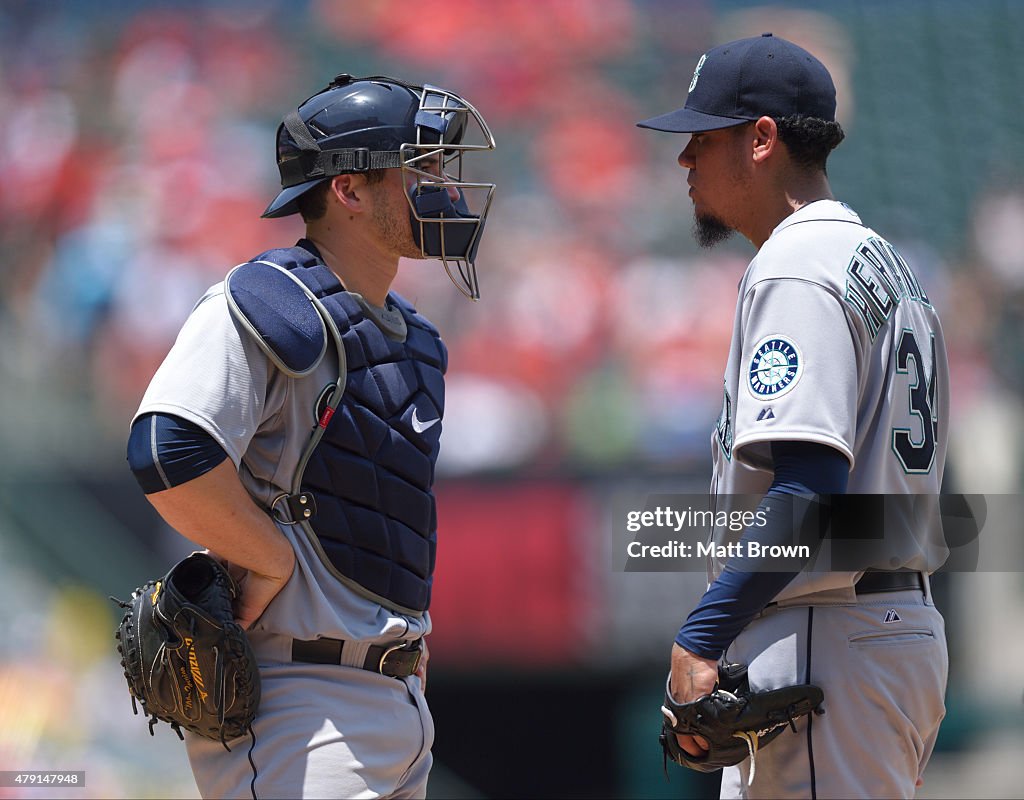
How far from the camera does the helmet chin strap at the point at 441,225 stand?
92.5 inches

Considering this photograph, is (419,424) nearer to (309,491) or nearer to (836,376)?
(309,491)

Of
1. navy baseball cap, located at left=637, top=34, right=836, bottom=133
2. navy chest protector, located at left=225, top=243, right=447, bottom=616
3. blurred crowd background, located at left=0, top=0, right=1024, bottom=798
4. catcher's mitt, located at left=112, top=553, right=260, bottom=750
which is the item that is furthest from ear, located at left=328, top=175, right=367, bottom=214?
blurred crowd background, located at left=0, top=0, right=1024, bottom=798

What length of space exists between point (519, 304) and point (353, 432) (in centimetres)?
416

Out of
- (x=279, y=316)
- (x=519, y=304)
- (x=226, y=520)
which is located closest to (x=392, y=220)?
(x=279, y=316)

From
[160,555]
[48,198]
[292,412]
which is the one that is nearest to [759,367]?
[292,412]

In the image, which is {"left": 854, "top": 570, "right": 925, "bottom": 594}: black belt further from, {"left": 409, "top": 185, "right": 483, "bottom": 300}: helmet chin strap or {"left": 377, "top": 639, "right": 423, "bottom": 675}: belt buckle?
{"left": 409, "top": 185, "right": 483, "bottom": 300}: helmet chin strap

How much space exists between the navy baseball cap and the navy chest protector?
699 mm

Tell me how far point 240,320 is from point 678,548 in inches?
51.4

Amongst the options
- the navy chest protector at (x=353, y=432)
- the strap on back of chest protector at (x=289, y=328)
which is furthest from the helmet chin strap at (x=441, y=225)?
the strap on back of chest protector at (x=289, y=328)

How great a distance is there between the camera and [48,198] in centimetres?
657

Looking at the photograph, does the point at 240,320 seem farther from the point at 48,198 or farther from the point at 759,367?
the point at 48,198

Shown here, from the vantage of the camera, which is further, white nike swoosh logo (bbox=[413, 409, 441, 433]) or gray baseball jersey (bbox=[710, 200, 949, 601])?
white nike swoosh logo (bbox=[413, 409, 441, 433])

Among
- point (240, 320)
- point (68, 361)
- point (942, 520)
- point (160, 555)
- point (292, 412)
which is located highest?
point (240, 320)

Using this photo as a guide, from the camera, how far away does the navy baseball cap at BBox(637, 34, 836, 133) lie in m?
2.14
